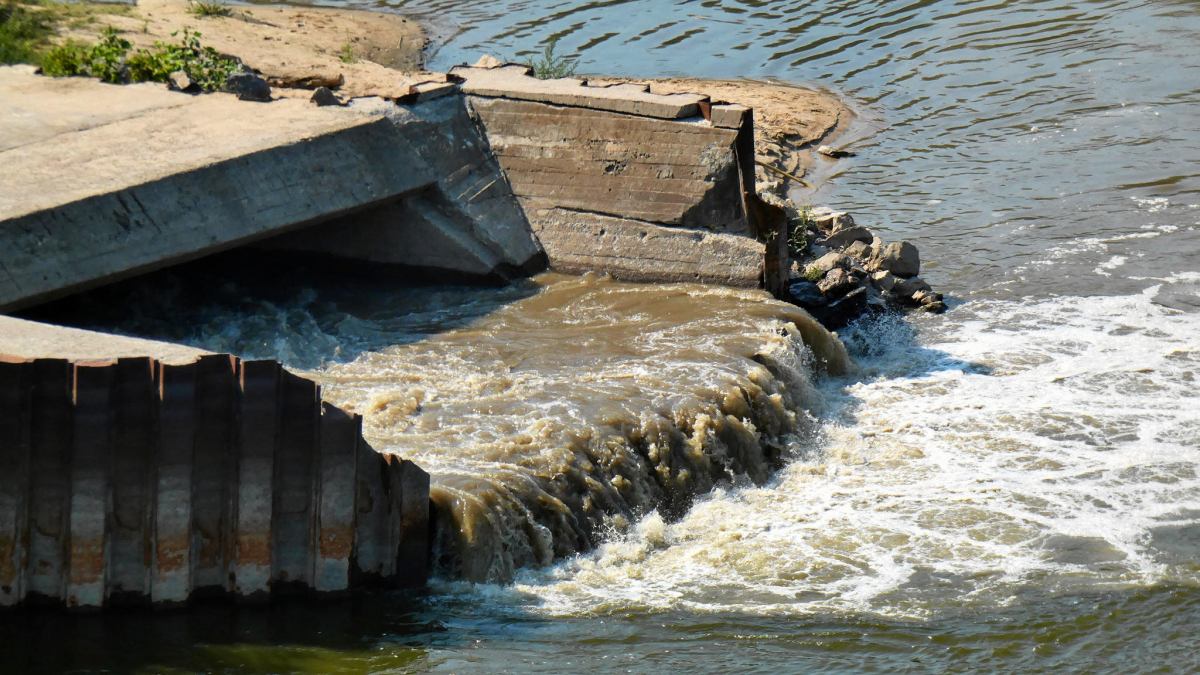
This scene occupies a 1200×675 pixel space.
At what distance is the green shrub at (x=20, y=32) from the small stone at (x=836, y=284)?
7032 mm

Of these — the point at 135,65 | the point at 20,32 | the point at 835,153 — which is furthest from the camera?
the point at 835,153

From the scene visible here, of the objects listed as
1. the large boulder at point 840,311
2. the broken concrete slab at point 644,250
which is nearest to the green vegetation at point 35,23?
the broken concrete slab at point 644,250

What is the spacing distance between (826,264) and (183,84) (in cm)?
512

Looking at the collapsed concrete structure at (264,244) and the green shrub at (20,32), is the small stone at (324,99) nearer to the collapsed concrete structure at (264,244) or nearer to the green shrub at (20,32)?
the collapsed concrete structure at (264,244)

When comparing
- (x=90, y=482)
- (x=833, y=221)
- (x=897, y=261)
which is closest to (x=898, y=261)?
(x=897, y=261)

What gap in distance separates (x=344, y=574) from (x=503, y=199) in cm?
504

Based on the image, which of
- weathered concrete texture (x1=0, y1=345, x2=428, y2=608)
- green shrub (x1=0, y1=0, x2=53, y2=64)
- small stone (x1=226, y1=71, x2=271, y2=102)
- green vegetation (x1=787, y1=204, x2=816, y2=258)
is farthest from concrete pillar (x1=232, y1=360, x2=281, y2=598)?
green shrub (x1=0, y1=0, x2=53, y2=64)

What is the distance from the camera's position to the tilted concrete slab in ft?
37.1

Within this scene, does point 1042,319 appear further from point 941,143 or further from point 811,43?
point 811,43

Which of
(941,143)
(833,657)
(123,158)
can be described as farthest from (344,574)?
(941,143)

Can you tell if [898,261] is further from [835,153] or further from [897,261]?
[835,153]

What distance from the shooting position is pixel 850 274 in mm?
11641

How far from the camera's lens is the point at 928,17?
19.7 m

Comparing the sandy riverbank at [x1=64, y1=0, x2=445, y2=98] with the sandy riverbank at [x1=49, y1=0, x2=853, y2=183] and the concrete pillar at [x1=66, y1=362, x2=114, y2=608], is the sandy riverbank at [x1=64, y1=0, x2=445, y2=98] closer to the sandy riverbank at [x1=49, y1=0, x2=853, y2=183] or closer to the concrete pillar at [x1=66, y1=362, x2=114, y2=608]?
the sandy riverbank at [x1=49, y1=0, x2=853, y2=183]
